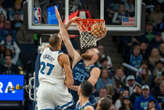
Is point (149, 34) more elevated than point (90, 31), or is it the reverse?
point (90, 31)

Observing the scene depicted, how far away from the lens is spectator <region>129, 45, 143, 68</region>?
14547 millimetres

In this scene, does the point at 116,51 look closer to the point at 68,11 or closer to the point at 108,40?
the point at 108,40

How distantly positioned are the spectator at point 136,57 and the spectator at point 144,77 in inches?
19.2

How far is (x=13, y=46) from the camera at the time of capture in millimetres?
14445

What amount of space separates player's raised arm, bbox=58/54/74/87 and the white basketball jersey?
0.21ft

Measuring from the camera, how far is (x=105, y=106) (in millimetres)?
7090

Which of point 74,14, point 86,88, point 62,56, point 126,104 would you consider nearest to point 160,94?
point 126,104

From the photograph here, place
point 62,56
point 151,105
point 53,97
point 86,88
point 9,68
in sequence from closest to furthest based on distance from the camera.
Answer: point 86,88 < point 62,56 < point 53,97 < point 151,105 < point 9,68

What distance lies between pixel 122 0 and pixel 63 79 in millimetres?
5766

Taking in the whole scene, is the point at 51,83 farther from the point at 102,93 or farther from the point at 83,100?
the point at 102,93

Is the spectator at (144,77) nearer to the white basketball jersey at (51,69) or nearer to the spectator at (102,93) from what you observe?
the spectator at (102,93)

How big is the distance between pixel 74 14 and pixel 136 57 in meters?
4.31

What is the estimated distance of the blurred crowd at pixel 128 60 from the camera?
41.4 feet

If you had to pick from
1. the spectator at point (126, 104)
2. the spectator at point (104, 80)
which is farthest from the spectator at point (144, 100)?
the spectator at point (104, 80)
